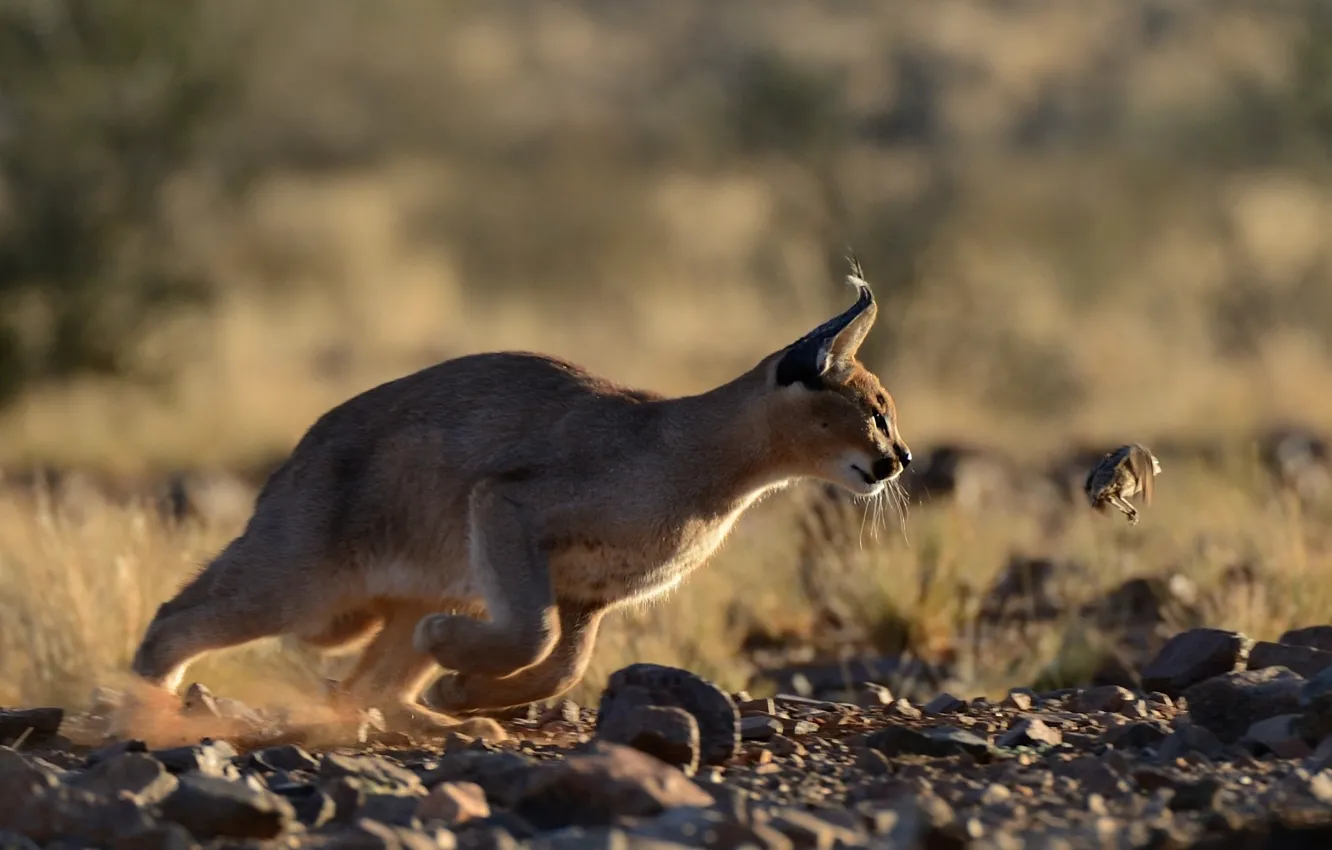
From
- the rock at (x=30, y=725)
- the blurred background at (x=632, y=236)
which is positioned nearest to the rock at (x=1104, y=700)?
the blurred background at (x=632, y=236)

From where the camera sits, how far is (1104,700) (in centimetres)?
730

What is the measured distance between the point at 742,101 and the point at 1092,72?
16715 mm

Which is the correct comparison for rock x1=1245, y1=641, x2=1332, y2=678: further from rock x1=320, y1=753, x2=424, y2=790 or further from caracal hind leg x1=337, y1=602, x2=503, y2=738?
rock x1=320, y1=753, x2=424, y2=790

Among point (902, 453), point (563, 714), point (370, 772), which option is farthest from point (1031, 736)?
point (563, 714)

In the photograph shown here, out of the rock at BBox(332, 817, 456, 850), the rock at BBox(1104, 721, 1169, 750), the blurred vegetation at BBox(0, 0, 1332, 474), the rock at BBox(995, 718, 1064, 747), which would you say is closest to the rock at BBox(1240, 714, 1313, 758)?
the rock at BBox(1104, 721, 1169, 750)

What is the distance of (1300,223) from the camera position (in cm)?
3091

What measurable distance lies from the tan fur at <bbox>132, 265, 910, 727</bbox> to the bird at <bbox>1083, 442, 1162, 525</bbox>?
2.53ft

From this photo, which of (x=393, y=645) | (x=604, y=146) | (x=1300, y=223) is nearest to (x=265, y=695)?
(x=393, y=645)

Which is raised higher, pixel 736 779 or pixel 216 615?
pixel 216 615

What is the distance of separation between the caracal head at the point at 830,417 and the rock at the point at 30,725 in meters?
2.62

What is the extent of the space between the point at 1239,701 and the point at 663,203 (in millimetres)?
30781

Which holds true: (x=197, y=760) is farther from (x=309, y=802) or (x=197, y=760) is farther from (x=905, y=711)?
(x=905, y=711)

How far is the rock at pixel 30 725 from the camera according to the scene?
6980 millimetres

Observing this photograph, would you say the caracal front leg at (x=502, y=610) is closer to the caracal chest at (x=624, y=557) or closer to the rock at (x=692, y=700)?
the caracal chest at (x=624, y=557)
